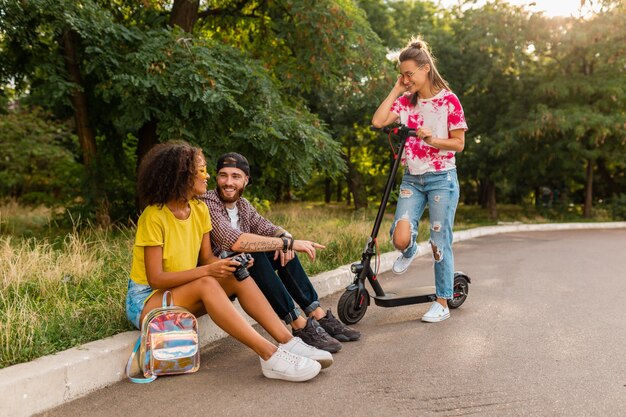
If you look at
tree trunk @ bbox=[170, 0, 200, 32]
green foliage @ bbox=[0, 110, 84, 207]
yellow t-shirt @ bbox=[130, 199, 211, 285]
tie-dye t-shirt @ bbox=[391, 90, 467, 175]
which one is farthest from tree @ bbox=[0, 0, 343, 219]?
green foliage @ bbox=[0, 110, 84, 207]

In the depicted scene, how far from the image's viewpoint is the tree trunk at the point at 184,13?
10422 millimetres

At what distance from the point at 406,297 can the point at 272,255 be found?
4.49 feet

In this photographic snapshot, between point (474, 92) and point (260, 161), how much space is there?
1516cm

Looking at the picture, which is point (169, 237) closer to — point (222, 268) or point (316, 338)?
point (222, 268)

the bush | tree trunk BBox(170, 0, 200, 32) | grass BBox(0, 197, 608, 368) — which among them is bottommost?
the bush

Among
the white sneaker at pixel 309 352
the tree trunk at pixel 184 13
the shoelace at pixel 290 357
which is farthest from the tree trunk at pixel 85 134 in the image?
the shoelace at pixel 290 357

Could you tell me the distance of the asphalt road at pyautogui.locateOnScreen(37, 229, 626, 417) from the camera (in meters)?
2.97

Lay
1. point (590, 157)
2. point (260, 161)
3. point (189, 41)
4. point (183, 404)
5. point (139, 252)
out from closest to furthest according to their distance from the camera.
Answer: point (183, 404) → point (139, 252) → point (189, 41) → point (260, 161) → point (590, 157)

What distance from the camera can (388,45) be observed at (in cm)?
2061

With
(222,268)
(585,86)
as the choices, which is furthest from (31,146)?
(585,86)

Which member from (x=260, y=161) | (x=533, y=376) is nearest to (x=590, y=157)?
(x=260, y=161)

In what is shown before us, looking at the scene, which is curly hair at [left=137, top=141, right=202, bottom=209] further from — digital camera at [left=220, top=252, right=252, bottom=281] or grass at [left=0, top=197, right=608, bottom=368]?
grass at [left=0, top=197, right=608, bottom=368]

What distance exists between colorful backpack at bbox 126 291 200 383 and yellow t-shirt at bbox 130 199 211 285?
0.91ft

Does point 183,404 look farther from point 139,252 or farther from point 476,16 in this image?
point 476,16
